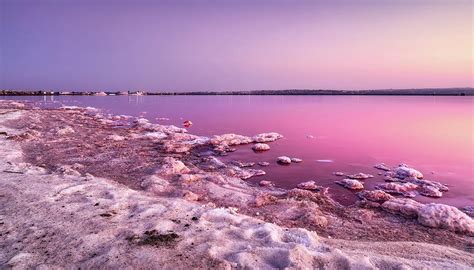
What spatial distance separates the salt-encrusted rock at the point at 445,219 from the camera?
5.64 m

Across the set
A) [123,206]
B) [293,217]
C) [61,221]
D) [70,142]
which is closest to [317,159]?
[293,217]

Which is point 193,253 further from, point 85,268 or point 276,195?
point 276,195

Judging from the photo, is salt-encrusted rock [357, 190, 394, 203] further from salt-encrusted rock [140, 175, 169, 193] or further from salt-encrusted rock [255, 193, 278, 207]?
salt-encrusted rock [140, 175, 169, 193]

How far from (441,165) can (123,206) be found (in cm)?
1047

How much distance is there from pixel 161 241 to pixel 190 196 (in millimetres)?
2550

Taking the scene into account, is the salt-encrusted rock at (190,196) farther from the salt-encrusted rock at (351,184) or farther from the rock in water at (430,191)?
the rock in water at (430,191)

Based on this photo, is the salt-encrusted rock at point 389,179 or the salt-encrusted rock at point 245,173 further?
the salt-encrusted rock at point 245,173

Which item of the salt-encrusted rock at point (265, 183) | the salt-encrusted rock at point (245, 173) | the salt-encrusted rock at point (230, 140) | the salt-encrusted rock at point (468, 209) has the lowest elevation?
the salt-encrusted rock at point (468, 209)

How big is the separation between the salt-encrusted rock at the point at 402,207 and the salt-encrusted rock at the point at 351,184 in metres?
1.47

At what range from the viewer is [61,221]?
4.92 meters

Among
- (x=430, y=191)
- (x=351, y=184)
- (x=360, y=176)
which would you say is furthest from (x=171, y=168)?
(x=430, y=191)

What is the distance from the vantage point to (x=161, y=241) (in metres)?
4.35

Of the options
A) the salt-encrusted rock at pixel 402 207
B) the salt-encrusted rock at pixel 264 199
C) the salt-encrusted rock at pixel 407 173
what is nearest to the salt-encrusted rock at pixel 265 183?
the salt-encrusted rock at pixel 264 199

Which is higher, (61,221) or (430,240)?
(61,221)
